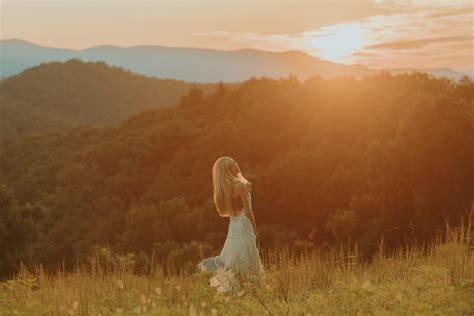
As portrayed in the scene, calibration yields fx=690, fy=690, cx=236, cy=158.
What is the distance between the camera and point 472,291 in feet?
21.0

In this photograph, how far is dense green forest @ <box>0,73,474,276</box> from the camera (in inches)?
1013

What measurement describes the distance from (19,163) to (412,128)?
35652mm

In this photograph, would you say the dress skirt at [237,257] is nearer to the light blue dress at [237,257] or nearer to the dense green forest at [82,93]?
the light blue dress at [237,257]

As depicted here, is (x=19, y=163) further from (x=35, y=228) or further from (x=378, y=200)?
(x=378, y=200)

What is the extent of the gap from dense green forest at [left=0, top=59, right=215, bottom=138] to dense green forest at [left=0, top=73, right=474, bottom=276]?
169ft

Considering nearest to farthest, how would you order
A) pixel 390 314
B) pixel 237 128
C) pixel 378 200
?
pixel 390 314
pixel 378 200
pixel 237 128

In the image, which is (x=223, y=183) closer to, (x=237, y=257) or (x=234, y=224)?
(x=234, y=224)

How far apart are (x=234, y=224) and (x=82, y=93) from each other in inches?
4454

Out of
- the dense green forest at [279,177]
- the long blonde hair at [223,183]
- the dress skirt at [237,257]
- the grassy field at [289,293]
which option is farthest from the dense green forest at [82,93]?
the grassy field at [289,293]

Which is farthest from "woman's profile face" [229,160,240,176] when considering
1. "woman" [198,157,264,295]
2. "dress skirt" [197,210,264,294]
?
"dress skirt" [197,210,264,294]

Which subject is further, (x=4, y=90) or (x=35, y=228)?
(x=4, y=90)

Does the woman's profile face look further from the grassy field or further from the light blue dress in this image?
the grassy field

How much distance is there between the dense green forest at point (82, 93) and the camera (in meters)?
102

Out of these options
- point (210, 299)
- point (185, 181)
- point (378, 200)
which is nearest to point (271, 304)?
point (210, 299)
